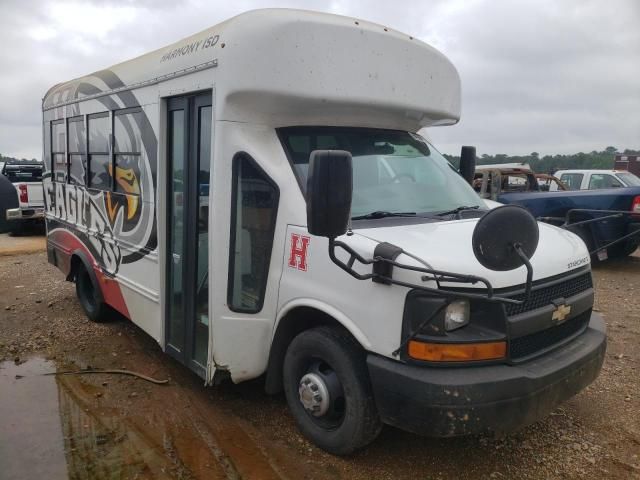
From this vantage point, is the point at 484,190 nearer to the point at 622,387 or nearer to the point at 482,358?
the point at 622,387

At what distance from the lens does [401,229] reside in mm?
3225

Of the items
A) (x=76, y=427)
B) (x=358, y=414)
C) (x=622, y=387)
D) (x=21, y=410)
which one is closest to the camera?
(x=358, y=414)

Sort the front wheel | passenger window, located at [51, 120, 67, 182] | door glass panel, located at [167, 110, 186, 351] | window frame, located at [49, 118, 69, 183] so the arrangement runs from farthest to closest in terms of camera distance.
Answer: passenger window, located at [51, 120, 67, 182] < window frame, located at [49, 118, 69, 183] < door glass panel, located at [167, 110, 186, 351] < the front wheel

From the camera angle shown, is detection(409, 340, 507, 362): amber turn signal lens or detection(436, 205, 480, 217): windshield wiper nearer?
detection(409, 340, 507, 362): amber turn signal lens

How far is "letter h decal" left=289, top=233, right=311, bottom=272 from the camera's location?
328 centimetres

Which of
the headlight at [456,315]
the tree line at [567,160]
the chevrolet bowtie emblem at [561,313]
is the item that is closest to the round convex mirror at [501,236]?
the headlight at [456,315]

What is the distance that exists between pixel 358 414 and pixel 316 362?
19.4 inches

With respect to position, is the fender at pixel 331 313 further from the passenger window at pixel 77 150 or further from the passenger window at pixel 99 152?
the passenger window at pixel 77 150

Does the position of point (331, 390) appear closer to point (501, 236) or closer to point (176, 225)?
point (501, 236)

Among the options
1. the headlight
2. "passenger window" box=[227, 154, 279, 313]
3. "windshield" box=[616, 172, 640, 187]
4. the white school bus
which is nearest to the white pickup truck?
the white school bus

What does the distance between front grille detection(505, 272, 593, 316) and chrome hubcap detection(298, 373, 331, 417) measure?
1209 mm

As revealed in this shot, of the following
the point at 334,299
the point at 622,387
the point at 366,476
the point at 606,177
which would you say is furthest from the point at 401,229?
the point at 606,177

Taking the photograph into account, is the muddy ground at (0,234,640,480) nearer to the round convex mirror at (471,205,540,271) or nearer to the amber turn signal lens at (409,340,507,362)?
the amber turn signal lens at (409,340,507,362)

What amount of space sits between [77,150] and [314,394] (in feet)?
13.9
